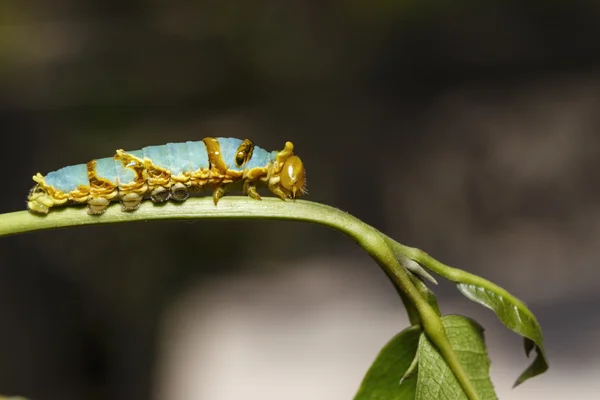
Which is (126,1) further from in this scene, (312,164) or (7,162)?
(312,164)

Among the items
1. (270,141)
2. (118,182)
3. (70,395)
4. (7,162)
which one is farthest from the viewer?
(270,141)

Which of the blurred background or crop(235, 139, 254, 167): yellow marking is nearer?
crop(235, 139, 254, 167): yellow marking

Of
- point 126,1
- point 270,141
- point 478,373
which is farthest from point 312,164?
point 478,373

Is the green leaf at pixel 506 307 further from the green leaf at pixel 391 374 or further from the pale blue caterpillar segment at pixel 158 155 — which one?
the pale blue caterpillar segment at pixel 158 155

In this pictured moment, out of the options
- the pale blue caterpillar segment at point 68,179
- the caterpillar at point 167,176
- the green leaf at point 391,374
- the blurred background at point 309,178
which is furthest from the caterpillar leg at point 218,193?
the blurred background at point 309,178

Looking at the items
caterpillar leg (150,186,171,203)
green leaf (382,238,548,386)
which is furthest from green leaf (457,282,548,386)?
caterpillar leg (150,186,171,203)

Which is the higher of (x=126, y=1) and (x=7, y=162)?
(x=126, y=1)

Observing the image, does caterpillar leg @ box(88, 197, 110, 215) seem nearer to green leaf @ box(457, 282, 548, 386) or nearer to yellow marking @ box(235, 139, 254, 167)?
yellow marking @ box(235, 139, 254, 167)
